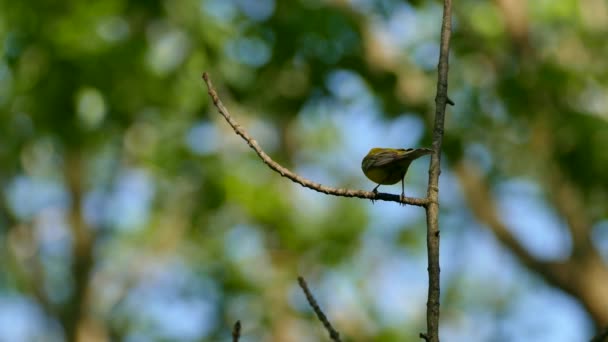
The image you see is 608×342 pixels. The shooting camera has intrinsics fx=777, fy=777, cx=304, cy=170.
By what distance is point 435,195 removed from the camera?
2195 millimetres

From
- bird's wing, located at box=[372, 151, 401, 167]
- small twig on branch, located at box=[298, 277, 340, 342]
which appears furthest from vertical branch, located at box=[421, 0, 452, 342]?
bird's wing, located at box=[372, 151, 401, 167]

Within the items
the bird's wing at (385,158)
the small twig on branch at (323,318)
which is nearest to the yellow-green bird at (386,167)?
the bird's wing at (385,158)

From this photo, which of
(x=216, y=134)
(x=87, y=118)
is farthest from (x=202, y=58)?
(x=216, y=134)

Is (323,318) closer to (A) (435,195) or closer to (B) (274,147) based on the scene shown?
(A) (435,195)

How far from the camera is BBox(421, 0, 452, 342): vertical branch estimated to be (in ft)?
6.64

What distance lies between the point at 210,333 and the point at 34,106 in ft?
42.3

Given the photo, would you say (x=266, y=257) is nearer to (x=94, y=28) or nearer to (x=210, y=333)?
(x=210, y=333)

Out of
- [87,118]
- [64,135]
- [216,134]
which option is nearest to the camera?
[64,135]

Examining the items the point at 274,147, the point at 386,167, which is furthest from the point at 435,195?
the point at 274,147

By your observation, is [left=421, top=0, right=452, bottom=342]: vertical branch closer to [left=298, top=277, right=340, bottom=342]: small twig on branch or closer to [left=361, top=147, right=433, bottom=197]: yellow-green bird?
[left=298, top=277, right=340, bottom=342]: small twig on branch

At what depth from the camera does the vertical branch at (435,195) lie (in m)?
2.02

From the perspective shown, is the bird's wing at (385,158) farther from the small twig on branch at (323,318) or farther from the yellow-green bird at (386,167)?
the small twig on branch at (323,318)

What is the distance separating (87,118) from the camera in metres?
10.3

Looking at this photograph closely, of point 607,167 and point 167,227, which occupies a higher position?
point 167,227
